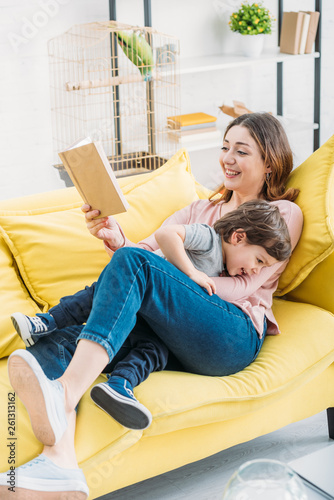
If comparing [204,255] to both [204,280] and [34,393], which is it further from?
[34,393]

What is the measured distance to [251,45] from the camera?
3490 mm

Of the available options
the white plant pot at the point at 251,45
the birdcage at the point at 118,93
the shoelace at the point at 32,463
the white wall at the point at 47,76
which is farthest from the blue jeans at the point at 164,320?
the white plant pot at the point at 251,45

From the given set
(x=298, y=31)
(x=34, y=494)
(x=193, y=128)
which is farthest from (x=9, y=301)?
(x=298, y=31)

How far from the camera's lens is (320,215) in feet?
5.94

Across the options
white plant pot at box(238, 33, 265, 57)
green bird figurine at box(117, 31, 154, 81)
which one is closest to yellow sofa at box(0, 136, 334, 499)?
green bird figurine at box(117, 31, 154, 81)

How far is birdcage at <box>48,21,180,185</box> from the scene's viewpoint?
3.08 m

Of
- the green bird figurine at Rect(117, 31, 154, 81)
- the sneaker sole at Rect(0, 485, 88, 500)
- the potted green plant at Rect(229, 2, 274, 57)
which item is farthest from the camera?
the potted green plant at Rect(229, 2, 274, 57)

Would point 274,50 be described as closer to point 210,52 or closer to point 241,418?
point 210,52

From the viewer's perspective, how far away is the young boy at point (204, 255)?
62.8 inches

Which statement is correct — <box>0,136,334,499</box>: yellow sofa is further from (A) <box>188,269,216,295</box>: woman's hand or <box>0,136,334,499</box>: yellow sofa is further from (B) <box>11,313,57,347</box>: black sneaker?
(A) <box>188,269,216,295</box>: woman's hand

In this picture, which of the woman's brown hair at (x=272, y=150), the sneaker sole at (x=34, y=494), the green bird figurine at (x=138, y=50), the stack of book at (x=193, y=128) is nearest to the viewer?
the sneaker sole at (x=34, y=494)

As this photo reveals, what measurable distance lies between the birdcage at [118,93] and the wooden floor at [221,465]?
158 centimetres

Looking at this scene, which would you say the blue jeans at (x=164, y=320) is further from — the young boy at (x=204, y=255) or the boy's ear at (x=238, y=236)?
the boy's ear at (x=238, y=236)

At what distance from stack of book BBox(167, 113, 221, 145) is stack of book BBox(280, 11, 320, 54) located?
1.97ft
